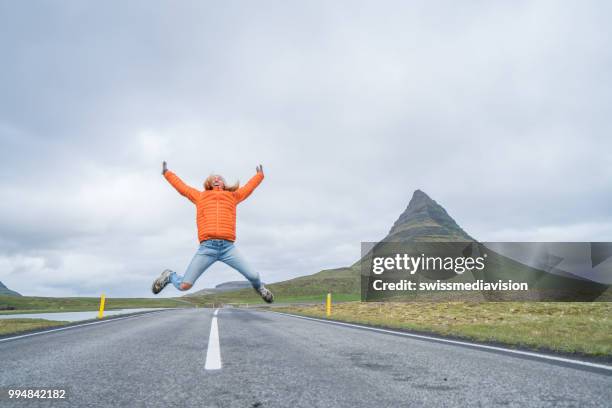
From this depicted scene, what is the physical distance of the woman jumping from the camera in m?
6.77

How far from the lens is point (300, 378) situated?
3.45 m

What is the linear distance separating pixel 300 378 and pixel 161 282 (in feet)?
14.7

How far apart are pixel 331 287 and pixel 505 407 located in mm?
159748

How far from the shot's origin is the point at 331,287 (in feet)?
520

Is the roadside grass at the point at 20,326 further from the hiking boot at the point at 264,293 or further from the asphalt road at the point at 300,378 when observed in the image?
the hiking boot at the point at 264,293

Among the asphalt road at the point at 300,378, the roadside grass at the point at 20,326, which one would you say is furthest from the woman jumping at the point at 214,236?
the roadside grass at the point at 20,326

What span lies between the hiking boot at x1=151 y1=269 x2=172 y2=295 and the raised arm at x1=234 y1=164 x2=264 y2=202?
77.7 inches

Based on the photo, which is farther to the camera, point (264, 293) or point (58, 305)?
point (58, 305)

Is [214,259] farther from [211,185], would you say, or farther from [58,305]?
[58,305]

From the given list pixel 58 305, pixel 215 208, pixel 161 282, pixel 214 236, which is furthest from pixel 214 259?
pixel 58 305

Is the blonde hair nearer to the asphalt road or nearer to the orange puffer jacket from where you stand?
the orange puffer jacket

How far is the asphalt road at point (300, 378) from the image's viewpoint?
272cm

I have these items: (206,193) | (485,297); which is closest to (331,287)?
(485,297)

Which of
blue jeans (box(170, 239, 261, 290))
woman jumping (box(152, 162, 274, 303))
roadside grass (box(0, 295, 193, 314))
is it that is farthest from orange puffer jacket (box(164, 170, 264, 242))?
roadside grass (box(0, 295, 193, 314))
